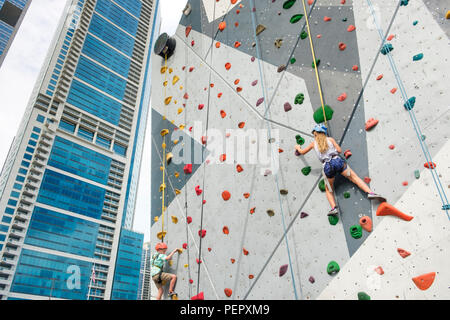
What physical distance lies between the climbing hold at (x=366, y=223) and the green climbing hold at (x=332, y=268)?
322 millimetres

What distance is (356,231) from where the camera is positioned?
212 cm

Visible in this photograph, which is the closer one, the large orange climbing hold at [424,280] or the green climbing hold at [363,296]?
the large orange climbing hold at [424,280]

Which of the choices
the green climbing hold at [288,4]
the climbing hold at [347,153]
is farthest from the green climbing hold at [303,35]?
the climbing hold at [347,153]

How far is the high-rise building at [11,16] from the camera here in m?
31.1

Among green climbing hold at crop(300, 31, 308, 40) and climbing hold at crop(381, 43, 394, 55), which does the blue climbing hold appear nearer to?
climbing hold at crop(381, 43, 394, 55)

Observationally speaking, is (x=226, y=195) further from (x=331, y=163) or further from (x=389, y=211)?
(x=389, y=211)

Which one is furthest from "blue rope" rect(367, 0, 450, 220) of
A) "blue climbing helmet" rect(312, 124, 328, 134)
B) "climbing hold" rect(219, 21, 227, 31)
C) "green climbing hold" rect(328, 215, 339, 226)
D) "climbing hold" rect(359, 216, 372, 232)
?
"climbing hold" rect(219, 21, 227, 31)

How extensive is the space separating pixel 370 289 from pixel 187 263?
→ 6.84 ft

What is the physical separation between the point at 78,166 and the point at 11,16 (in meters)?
17.7

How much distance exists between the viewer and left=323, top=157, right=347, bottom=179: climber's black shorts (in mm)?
2219

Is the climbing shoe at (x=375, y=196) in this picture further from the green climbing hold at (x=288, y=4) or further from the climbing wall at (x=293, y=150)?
the green climbing hold at (x=288, y=4)

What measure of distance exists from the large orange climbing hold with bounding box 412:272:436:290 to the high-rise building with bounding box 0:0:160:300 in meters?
38.1

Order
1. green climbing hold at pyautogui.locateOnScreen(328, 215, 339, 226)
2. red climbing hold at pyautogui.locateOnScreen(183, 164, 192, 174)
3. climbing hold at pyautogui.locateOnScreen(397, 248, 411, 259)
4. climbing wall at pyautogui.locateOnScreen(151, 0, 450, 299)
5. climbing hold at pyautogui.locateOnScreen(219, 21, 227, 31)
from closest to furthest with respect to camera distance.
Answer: climbing hold at pyautogui.locateOnScreen(397, 248, 411, 259), climbing wall at pyautogui.locateOnScreen(151, 0, 450, 299), green climbing hold at pyautogui.locateOnScreen(328, 215, 339, 226), red climbing hold at pyautogui.locateOnScreen(183, 164, 192, 174), climbing hold at pyautogui.locateOnScreen(219, 21, 227, 31)
